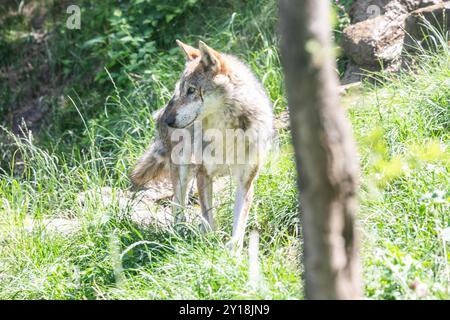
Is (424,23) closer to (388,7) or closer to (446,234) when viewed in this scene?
(388,7)

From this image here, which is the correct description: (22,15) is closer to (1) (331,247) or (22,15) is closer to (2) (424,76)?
(2) (424,76)

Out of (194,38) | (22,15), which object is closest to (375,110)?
(194,38)

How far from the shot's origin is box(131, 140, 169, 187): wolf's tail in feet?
21.1

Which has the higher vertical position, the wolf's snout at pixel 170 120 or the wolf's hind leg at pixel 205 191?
the wolf's snout at pixel 170 120

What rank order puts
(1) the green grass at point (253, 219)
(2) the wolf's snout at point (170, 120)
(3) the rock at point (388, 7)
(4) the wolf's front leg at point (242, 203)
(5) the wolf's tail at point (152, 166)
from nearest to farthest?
(1) the green grass at point (253, 219), (4) the wolf's front leg at point (242, 203), (2) the wolf's snout at point (170, 120), (5) the wolf's tail at point (152, 166), (3) the rock at point (388, 7)

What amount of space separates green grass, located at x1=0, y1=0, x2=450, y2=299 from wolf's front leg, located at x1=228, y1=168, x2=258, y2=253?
4.3 inches

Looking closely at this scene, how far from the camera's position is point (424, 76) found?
659cm

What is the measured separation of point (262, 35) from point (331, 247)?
5790 mm

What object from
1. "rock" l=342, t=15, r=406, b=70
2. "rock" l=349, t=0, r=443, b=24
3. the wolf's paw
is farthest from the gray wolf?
"rock" l=349, t=0, r=443, b=24

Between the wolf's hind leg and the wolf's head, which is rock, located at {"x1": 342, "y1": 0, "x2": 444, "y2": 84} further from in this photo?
the wolf's hind leg

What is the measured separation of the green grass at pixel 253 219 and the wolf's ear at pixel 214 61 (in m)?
0.96

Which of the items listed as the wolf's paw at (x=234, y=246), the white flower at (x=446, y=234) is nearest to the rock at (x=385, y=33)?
the wolf's paw at (x=234, y=246)

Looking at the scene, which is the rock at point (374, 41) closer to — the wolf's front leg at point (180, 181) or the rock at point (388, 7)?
the rock at point (388, 7)

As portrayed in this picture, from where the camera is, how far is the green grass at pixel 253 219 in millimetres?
4375
